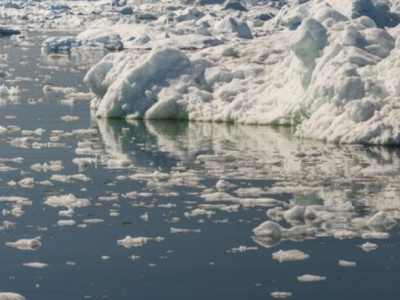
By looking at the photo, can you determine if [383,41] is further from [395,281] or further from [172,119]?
[395,281]

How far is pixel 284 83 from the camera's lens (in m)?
22.6

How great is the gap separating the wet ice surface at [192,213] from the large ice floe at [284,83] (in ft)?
1.55

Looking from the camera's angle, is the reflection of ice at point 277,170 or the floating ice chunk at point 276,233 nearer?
the floating ice chunk at point 276,233

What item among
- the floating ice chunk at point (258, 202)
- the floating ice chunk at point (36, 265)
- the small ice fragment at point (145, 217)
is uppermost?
the floating ice chunk at point (258, 202)

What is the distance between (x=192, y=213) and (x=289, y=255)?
91.3 inches

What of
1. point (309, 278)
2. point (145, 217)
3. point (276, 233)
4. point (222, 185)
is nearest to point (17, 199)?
point (145, 217)

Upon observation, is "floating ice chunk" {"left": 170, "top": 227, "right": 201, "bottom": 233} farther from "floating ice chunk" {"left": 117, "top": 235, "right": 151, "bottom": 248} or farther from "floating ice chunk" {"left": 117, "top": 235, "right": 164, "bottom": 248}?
"floating ice chunk" {"left": 117, "top": 235, "right": 151, "bottom": 248}

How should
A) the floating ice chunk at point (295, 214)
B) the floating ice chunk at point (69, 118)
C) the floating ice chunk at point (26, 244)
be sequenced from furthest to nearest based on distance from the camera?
the floating ice chunk at point (69, 118)
the floating ice chunk at point (295, 214)
the floating ice chunk at point (26, 244)

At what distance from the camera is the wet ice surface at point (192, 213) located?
11.4 meters

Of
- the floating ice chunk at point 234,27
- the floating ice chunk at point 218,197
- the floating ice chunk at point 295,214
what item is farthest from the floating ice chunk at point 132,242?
the floating ice chunk at point 234,27

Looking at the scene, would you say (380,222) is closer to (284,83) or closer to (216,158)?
(216,158)

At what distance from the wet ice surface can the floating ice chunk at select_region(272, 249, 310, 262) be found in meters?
0.02

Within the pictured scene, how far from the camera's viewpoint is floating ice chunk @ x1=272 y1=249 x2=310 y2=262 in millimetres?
12172

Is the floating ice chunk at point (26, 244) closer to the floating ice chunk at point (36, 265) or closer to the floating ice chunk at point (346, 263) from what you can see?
the floating ice chunk at point (36, 265)
